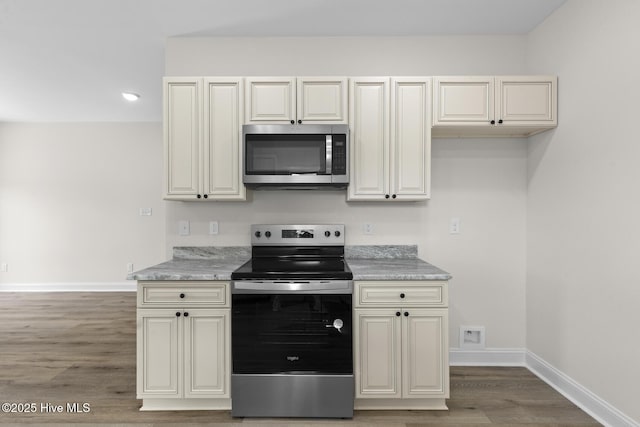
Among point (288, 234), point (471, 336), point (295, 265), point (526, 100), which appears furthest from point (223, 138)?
point (471, 336)

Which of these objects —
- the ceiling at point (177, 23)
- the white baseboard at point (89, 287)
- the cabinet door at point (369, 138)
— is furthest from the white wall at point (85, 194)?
the cabinet door at point (369, 138)

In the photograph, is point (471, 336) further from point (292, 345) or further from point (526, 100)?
point (526, 100)

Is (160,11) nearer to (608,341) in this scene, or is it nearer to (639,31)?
(639,31)

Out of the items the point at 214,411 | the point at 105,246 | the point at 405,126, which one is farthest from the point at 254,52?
the point at 105,246

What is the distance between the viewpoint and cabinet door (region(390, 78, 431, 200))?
2600mm

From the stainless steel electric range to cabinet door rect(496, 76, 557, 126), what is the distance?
1678 mm

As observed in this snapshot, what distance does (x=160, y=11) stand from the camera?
8.35 ft

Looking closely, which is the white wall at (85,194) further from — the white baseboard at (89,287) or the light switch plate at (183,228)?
the light switch plate at (183,228)

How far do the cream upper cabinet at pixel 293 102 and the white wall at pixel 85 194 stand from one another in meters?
3.49

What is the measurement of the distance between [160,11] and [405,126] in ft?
6.39

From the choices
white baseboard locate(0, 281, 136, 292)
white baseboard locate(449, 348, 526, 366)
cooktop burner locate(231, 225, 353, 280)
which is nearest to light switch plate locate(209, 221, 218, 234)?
cooktop burner locate(231, 225, 353, 280)

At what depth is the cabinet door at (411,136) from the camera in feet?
8.53

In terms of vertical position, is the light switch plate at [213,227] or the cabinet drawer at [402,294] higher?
the light switch plate at [213,227]

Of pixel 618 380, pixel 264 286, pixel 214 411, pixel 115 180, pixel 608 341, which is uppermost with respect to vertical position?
pixel 115 180
